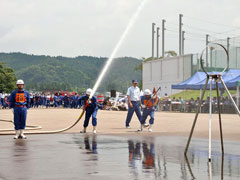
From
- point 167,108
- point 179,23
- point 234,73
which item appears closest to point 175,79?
point 179,23

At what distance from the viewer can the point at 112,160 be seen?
9922 mm

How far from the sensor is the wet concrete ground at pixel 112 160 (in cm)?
806

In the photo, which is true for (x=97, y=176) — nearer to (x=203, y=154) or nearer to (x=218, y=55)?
(x=203, y=154)

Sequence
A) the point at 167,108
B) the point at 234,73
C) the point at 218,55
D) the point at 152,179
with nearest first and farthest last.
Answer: the point at 152,179, the point at 234,73, the point at 218,55, the point at 167,108

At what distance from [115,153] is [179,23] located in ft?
193

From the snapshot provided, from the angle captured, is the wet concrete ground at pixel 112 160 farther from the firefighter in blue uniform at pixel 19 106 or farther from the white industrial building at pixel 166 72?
the white industrial building at pixel 166 72

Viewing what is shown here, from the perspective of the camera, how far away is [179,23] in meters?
68.6

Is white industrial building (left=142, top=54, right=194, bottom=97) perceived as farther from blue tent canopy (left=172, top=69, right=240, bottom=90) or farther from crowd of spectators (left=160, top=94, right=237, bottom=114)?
blue tent canopy (left=172, top=69, right=240, bottom=90)

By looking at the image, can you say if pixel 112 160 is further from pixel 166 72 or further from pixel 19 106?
pixel 166 72

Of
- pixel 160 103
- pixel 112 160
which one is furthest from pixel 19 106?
pixel 160 103

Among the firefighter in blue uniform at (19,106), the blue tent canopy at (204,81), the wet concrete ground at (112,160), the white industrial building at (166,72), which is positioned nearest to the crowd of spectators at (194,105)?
the blue tent canopy at (204,81)

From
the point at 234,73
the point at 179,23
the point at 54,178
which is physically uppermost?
the point at 179,23

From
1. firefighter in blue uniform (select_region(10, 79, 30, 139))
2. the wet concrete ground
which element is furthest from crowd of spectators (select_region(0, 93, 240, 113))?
the wet concrete ground

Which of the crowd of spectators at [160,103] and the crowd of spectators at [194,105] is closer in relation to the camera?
the crowd of spectators at [194,105]
